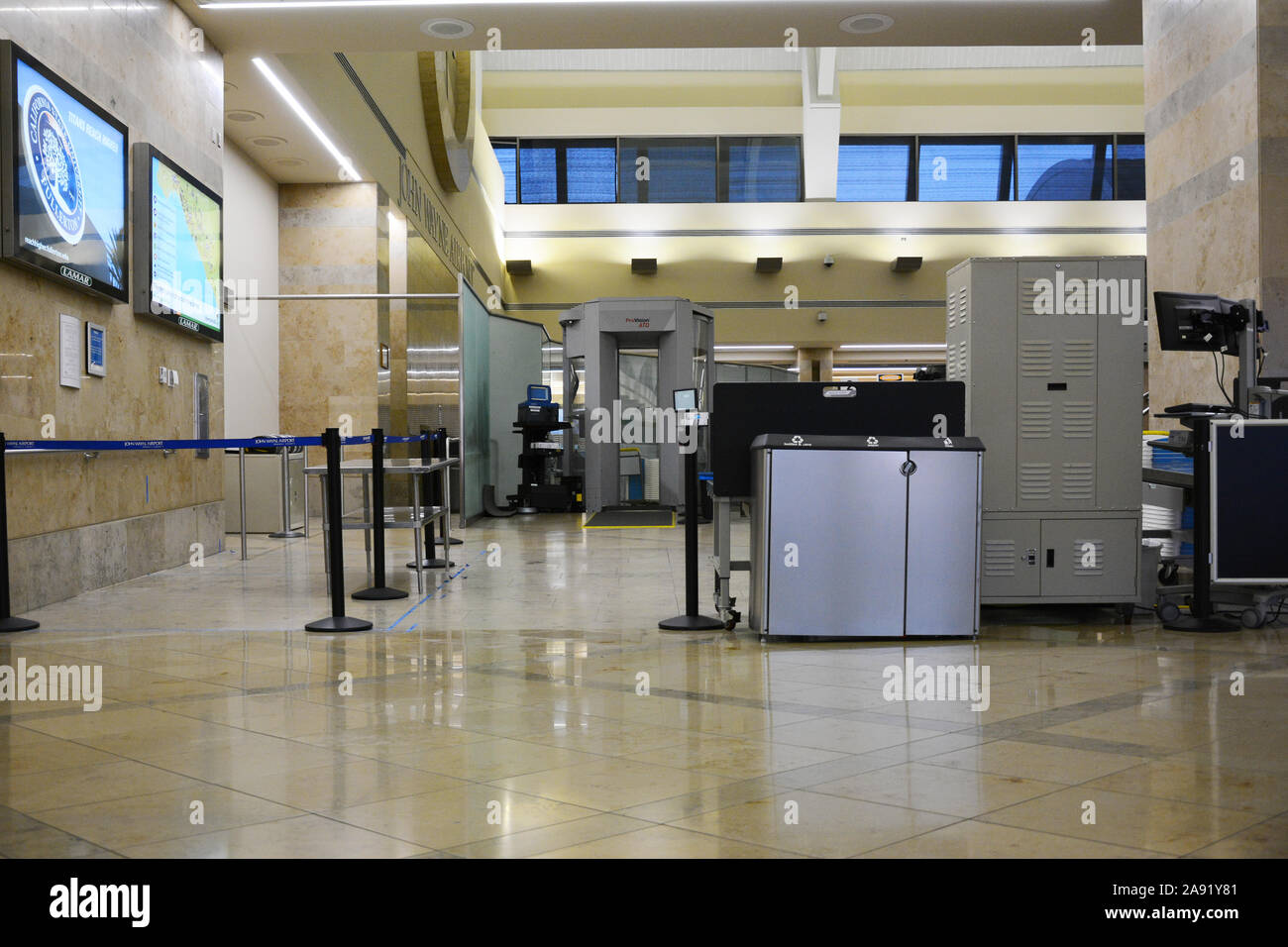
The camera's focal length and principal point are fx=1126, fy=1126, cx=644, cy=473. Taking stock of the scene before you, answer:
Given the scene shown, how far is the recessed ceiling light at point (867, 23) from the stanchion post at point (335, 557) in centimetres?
520

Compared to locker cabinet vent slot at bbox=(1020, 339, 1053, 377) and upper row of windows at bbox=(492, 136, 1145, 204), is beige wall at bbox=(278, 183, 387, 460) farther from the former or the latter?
upper row of windows at bbox=(492, 136, 1145, 204)

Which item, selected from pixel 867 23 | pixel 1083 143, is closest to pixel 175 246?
pixel 867 23

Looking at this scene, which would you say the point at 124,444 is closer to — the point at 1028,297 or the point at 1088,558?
the point at 1028,297

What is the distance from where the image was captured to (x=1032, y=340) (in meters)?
5.18

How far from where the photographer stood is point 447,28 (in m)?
8.18

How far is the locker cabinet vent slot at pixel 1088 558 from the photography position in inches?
204

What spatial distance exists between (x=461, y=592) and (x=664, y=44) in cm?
485

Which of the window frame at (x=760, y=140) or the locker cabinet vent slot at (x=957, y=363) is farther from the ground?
the window frame at (x=760, y=140)

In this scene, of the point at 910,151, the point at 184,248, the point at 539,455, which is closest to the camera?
the point at 184,248

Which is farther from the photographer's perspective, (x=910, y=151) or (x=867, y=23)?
(x=910, y=151)

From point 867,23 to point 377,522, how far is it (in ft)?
17.4

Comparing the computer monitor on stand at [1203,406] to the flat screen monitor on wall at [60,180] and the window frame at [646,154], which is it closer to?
the flat screen monitor on wall at [60,180]

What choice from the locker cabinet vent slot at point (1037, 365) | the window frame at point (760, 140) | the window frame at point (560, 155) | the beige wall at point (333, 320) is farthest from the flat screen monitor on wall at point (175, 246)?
the window frame at point (760, 140)

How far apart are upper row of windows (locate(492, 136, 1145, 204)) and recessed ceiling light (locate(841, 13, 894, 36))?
39.5 feet
